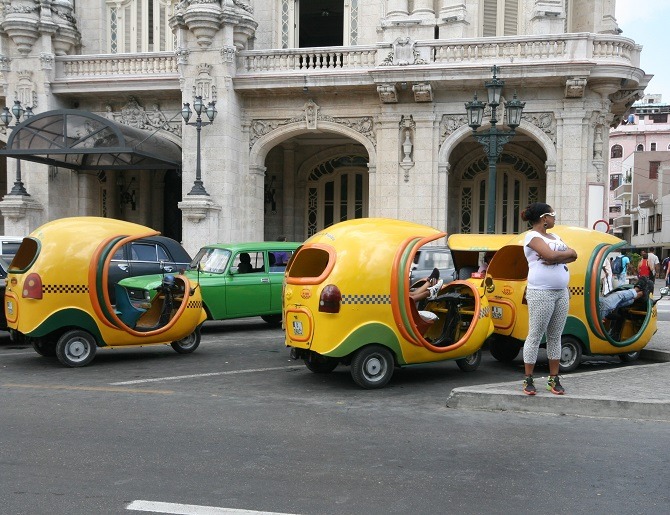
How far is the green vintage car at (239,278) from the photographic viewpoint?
43.9 ft

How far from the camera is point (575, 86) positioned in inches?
796

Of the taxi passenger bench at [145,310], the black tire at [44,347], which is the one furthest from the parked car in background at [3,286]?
the taxi passenger bench at [145,310]

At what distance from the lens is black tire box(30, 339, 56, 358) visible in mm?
10141

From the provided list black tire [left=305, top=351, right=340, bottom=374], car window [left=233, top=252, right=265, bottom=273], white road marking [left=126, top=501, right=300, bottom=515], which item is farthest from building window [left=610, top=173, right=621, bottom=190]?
white road marking [left=126, top=501, right=300, bottom=515]

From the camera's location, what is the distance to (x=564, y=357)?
30.4 feet

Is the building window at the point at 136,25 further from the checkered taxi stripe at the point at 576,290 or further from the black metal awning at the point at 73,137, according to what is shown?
the checkered taxi stripe at the point at 576,290

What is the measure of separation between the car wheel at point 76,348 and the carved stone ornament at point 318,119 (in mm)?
14046

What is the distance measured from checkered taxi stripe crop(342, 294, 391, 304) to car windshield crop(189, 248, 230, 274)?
5.83m

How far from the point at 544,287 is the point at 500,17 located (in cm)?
1748

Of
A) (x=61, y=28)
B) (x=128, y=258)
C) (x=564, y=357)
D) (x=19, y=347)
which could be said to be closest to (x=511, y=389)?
(x=564, y=357)

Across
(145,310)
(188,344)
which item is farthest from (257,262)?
(145,310)

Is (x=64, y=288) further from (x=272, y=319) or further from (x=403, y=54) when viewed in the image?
(x=403, y=54)

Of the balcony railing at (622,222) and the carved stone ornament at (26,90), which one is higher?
the carved stone ornament at (26,90)

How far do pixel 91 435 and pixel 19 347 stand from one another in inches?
251
